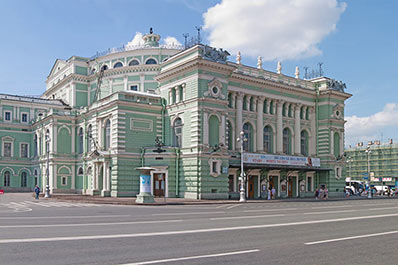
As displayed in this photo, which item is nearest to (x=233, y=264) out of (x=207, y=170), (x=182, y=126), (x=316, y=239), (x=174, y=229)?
(x=316, y=239)

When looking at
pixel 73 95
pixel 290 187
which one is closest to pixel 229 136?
pixel 290 187

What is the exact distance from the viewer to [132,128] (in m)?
48.7

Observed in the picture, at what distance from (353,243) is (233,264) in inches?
206

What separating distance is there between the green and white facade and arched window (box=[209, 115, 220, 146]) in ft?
0.73

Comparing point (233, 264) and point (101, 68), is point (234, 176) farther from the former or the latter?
point (233, 264)

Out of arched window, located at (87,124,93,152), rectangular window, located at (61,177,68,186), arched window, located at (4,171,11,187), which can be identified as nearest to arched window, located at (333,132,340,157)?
arched window, located at (87,124,93,152)

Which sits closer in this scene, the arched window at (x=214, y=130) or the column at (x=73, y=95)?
the arched window at (x=214, y=130)

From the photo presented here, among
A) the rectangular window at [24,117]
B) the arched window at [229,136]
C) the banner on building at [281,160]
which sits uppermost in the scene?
the rectangular window at [24,117]

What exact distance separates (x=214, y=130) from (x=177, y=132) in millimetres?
4874

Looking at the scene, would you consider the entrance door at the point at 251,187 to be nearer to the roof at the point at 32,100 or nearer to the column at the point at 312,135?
the column at the point at 312,135

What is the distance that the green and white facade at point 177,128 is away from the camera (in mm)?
46500

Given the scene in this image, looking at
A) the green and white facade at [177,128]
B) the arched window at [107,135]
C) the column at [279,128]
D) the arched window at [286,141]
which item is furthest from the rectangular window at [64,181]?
the arched window at [286,141]

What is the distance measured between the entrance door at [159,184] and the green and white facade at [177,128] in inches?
4.6

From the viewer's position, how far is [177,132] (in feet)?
161
